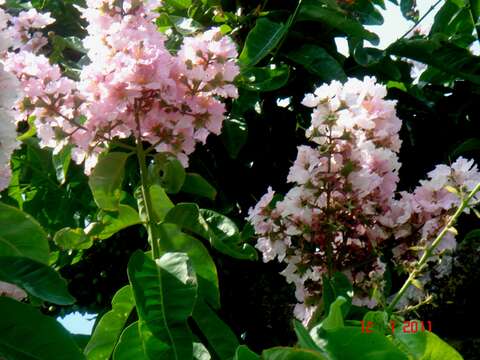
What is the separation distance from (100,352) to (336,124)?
42 centimetres

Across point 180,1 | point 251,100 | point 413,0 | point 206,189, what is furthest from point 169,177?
point 413,0

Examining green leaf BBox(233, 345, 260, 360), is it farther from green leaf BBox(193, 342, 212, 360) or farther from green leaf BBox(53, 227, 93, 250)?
green leaf BBox(53, 227, 93, 250)

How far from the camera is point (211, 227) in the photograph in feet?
3.76

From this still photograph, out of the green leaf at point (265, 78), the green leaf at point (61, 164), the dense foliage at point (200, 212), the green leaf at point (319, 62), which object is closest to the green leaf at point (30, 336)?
the dense foliage at point (200, 212)

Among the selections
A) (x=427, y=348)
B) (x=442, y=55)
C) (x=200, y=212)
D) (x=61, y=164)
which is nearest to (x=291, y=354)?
(x=427, y=348)

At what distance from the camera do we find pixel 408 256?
107 centimetres

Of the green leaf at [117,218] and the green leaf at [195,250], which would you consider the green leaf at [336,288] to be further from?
the green leaf at [117,218]

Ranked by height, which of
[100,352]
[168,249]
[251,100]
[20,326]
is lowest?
[251,100]

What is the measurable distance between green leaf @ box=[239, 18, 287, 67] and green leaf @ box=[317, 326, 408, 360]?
115 cm

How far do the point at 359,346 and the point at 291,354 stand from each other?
0.19 feet

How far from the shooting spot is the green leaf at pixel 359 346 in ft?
2.26

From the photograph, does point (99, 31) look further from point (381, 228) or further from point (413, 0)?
point (413, 0)

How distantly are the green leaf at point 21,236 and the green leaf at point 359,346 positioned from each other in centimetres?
34

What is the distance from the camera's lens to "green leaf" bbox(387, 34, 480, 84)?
6.59ft
